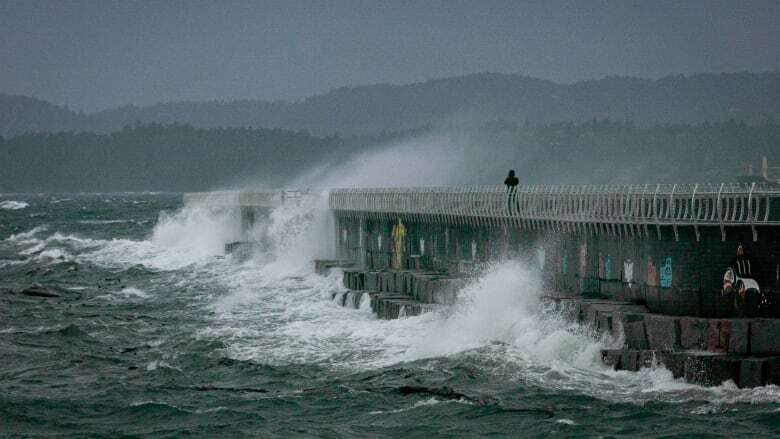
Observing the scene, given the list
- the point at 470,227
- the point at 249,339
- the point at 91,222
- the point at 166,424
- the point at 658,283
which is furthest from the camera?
the point at 91,222

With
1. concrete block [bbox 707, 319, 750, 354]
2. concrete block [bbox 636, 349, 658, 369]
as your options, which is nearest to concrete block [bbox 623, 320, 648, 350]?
concrete block [bbox 636, 349, 658, 369]

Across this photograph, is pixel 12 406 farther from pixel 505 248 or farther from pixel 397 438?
pixel 505 248

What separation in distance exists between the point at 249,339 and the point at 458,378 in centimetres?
791

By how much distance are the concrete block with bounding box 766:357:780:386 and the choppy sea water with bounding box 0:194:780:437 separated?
0.27 m

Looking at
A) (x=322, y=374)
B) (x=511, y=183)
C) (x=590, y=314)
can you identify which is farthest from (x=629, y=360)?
(x=511, y=183)

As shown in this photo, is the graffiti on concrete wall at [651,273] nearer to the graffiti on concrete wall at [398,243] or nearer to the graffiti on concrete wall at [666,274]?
the graffiti on concrete wall at [666,274]

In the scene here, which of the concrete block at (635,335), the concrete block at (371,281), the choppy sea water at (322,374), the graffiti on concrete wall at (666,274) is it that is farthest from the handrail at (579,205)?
the concrete block at (371,281)

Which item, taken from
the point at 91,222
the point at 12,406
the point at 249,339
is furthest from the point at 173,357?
the point at 91,222

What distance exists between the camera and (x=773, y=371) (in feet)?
65.3

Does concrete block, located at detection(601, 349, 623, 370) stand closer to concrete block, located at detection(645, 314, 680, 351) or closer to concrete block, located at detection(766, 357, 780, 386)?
concrete block, located at detection(645, 314, 680, 351)

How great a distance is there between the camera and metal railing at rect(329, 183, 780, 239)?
2336 cm

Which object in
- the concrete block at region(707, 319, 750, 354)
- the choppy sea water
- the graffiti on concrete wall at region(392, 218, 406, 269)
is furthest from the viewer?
the graffiti on concrete wall at region(392, 218, 406, 269)

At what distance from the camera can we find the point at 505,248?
31578 mm

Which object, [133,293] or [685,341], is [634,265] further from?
[133,293]
